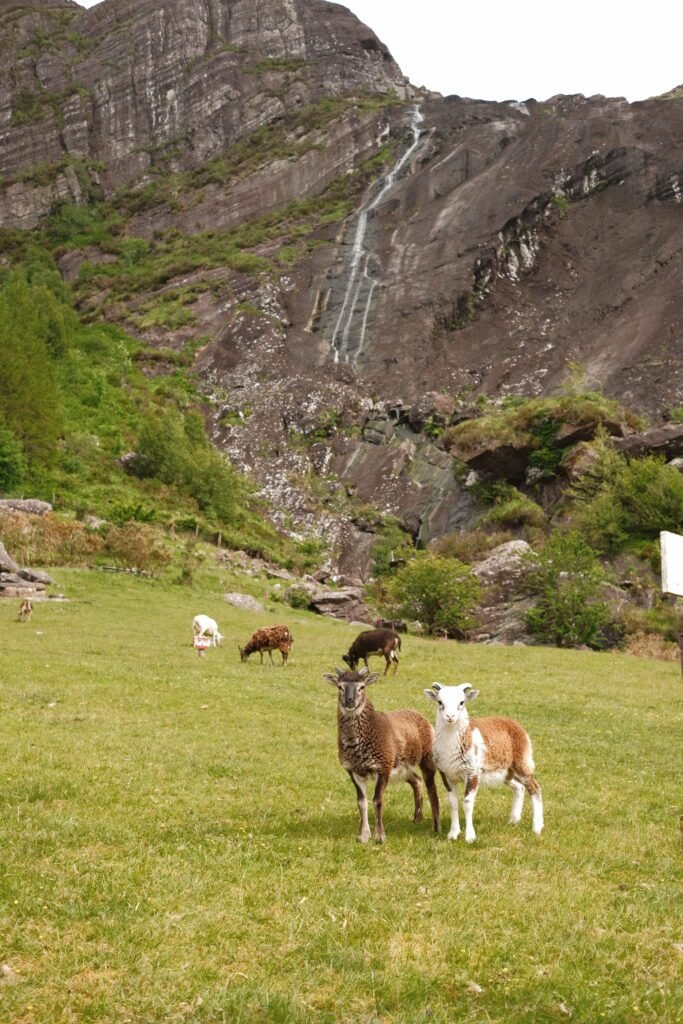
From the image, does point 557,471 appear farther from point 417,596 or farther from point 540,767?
point 540,767

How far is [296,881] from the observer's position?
8.34 m

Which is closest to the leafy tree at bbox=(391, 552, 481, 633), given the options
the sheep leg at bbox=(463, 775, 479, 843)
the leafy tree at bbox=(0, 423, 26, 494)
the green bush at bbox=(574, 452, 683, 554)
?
the green bush at bbox=(574, 452, 683, 554)

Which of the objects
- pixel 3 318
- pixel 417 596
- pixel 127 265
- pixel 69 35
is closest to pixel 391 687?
A: pixel 417 596

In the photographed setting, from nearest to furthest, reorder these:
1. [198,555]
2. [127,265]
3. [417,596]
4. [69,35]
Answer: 1. [417,596]
2. [198,555]
3. [127,265]
4. [69,35]

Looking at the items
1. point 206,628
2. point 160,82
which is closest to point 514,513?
point 206,628

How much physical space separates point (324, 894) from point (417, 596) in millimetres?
37487

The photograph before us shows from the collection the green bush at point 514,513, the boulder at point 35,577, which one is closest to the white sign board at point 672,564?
the boulder at point 35,577

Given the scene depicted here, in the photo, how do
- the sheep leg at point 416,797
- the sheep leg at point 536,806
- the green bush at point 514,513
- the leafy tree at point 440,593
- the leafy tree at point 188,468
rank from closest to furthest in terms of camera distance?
the sheep leg at point 536,806, the sheep leg at point 416,797, the leafy tree at point 440,593, the green bush at point 514,513, the leafy tree at point 188,468

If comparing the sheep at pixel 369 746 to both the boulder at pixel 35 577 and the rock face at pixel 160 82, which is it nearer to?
the boulder at pixel 35 577

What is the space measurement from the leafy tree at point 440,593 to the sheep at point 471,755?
1325 inches

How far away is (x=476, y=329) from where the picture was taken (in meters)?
95.6

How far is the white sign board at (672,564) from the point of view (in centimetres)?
957

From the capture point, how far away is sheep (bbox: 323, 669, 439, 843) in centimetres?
996

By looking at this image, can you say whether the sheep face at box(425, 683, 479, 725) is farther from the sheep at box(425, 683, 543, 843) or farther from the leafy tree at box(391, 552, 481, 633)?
the leafy tree at box(391, 552, 481, 633)
